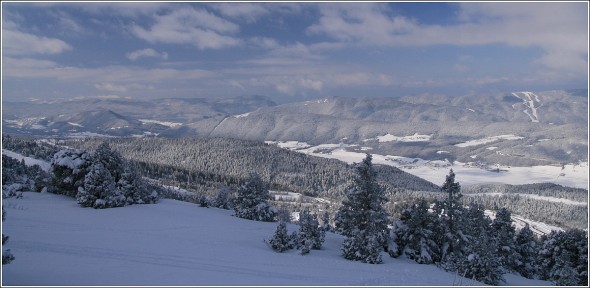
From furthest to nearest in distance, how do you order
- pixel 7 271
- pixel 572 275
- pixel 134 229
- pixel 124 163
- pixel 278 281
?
pixel 124 163 → pixel 572 275 → pixel 134 229 → pixel 278 281 → pixel 7 271

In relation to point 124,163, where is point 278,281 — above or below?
below

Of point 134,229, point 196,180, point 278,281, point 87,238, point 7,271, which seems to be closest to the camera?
point 7,271

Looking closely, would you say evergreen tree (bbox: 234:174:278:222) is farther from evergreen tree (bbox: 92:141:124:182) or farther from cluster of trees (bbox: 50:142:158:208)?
evergreen tree (bbox: 92:141:124:182)

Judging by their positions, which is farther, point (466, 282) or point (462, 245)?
point (462, 245)

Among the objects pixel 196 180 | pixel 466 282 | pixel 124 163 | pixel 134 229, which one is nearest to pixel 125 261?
pixel 134 229

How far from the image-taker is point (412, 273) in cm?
2572

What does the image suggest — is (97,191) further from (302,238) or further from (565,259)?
(565,259)

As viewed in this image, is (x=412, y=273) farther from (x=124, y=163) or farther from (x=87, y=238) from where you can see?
(x=124, y=163)

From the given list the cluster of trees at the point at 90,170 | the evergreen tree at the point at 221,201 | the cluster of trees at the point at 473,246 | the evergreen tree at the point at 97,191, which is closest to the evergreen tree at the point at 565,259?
the cluster of trees at the point at 473,246

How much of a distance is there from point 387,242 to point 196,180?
482 ft

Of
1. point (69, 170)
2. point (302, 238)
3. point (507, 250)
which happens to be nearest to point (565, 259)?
point (507, 250)

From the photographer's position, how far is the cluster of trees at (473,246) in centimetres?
2920

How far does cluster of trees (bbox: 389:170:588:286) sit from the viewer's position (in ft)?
95.8

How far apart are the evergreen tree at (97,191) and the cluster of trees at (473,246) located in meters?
26.1
